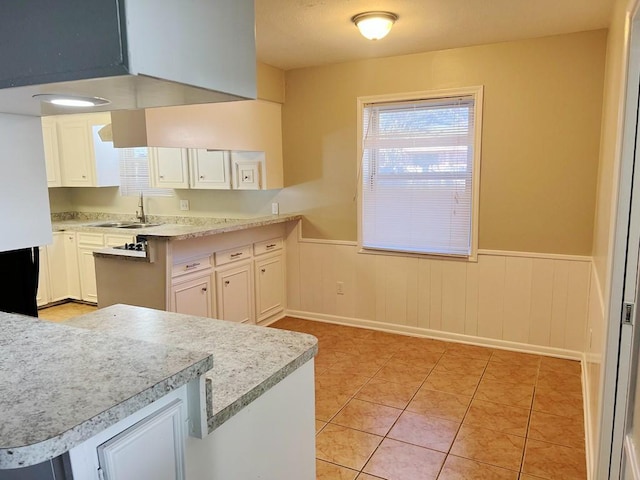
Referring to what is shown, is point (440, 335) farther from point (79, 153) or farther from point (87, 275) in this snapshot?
point (79, 153)

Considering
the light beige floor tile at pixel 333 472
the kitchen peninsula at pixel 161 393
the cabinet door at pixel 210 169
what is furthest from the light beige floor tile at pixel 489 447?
the cabinet door at pixel 210 169

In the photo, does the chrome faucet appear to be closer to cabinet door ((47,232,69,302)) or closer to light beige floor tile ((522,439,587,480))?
cabinet door ((47,232,69,302))

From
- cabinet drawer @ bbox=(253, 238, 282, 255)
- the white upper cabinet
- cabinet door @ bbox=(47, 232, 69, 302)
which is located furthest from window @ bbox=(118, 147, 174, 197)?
cabinet drawer @ bbox=(253, 238, 282, 255)

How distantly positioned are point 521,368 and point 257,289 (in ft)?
7.46

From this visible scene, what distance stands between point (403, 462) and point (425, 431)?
0.32 meters

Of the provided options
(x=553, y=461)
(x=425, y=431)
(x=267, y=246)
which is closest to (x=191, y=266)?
(x=267, y=246)

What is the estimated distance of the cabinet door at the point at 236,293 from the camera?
148 inches

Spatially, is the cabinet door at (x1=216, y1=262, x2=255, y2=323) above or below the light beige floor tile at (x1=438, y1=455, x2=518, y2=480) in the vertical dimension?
above

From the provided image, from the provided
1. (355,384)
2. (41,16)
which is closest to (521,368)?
(355,384)

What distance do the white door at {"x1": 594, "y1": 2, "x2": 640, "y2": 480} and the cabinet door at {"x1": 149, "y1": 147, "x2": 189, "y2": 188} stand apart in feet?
12.8

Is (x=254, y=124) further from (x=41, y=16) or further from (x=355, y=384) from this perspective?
(x=41, y=16)

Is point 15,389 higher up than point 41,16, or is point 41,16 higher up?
point 41,16

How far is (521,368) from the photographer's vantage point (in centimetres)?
337

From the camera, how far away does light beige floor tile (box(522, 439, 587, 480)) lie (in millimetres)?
2205
